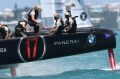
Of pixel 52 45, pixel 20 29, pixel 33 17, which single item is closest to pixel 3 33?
pixel 20 29

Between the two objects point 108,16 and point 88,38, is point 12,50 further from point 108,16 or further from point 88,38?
point 108,16

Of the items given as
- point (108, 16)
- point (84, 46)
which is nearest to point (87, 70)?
point (84, 46)

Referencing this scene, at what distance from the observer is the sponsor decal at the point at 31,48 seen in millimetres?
16500

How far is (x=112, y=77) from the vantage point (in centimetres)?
1661

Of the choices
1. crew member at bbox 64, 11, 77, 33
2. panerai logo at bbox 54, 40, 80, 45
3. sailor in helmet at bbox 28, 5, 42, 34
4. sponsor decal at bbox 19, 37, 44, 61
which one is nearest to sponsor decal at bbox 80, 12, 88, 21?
crew member at bbox 64, 11, 77, 33

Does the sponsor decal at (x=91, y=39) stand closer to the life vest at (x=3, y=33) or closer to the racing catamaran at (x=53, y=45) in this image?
the racing catamaran at (x=53, y=45)

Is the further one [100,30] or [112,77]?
[100,30]

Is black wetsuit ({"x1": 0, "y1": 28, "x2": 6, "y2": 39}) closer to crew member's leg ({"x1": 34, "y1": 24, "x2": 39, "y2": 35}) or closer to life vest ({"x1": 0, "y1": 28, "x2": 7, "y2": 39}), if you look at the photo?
life vest ({"x1": 0, "y1": 28, "x2": 7, "y2": 39})

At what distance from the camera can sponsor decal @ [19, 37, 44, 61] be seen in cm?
1650

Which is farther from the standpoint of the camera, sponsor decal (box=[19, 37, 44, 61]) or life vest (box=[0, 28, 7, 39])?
life vest (box=[0, 28, 7, 39])

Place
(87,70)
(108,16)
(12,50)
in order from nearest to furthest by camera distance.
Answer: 1. (12,50)
2. (87,70)
3. (108,16)

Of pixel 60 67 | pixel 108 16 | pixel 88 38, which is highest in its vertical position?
pixel 88 38

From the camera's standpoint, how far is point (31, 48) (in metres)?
16.6

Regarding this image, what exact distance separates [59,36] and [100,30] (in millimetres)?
1980
